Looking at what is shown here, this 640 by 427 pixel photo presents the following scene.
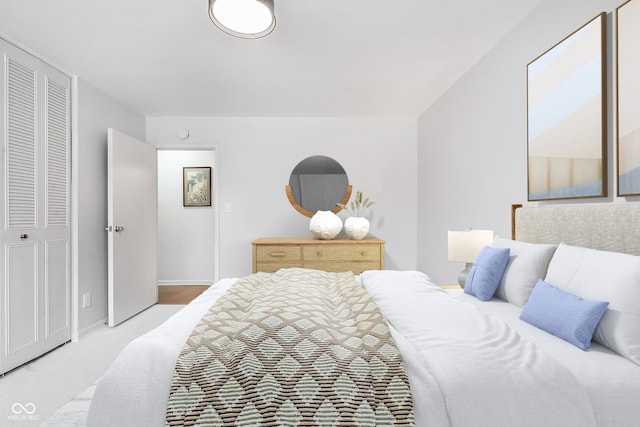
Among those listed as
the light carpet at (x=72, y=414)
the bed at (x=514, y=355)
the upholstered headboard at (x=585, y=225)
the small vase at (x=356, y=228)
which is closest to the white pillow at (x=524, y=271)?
the bed at (x=514, y=355)

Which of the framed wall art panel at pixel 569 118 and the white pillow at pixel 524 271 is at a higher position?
the framed wall art panel at pixel 569 118

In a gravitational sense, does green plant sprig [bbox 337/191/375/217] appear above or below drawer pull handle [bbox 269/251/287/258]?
above

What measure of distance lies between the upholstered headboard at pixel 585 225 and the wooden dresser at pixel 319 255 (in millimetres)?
1568

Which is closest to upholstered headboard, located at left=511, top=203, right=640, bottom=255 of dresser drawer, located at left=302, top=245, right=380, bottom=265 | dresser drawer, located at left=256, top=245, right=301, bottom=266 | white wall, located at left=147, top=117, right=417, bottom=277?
dresser drawer, located at left=302, top=245, right=380, bottom=265

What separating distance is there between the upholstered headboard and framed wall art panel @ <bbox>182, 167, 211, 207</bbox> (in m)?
4.31

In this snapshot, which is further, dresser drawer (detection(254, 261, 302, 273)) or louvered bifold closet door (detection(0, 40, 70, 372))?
dresser drawer (detection(254, 261, 302, 273))

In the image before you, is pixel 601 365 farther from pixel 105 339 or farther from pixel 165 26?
pixel 105 339

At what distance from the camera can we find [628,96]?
141cm

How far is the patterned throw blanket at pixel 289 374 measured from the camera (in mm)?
876

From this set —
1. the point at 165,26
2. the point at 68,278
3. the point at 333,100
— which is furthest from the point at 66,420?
the point at 333,100

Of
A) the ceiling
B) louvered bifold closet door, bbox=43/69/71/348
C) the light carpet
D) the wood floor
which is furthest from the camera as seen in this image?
the wood floor

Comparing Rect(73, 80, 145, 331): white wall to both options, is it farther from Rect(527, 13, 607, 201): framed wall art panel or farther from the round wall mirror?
Rect(527, 13, 607, 201): framed wall art panel

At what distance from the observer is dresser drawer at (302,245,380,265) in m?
3.46

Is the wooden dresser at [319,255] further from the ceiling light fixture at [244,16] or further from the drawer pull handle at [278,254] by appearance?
the ceiling light fixture at [244,16]
